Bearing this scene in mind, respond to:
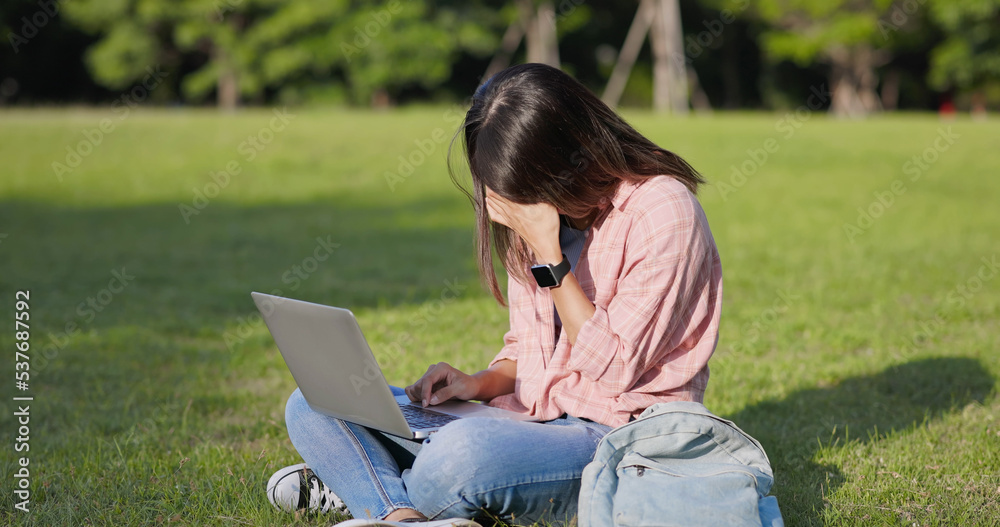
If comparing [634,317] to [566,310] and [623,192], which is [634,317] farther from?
[623,192]

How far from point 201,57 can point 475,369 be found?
3168cm

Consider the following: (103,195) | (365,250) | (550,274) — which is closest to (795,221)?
Answer: (365,250)

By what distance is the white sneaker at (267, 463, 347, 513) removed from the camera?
2566 mm

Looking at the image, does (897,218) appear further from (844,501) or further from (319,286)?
(844,501)

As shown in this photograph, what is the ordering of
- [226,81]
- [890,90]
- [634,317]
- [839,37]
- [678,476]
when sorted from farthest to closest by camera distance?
[890,90] < [226,81] < [839,37] < [634,317] < [678,476]

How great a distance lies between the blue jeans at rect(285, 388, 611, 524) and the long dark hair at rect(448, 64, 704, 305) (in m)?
0.61

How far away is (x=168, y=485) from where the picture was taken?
2.86 metres

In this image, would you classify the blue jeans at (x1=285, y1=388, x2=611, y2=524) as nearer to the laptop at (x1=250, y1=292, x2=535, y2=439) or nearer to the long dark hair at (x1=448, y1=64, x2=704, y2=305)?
the laptop at (x1=250, y1=292, x2=535, y2=439)

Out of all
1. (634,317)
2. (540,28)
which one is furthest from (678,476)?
(540,28)

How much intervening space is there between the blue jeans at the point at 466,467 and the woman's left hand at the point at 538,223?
1.51 ft

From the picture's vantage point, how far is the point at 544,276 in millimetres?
2227

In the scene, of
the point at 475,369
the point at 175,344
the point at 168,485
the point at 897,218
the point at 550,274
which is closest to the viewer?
the point at 550,274

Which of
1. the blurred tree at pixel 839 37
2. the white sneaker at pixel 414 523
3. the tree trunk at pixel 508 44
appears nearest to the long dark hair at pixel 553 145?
the white sneaker at pixel 414 523

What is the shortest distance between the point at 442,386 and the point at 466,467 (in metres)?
0.52
